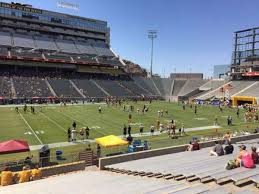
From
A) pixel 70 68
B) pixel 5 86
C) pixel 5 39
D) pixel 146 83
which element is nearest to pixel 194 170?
pixel 5 86

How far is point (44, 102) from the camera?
191 feet

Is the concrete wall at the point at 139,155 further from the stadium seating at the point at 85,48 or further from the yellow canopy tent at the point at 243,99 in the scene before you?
the stadium seating at the point at 85,48

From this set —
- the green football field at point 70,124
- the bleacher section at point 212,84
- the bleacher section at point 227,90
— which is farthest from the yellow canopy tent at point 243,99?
the green football field at point 70,124

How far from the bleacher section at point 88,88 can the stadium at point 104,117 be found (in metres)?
0.23

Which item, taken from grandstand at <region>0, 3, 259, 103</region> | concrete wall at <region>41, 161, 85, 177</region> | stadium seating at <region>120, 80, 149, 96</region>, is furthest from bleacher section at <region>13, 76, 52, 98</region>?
concrete wall at <region>41, 161, 85, 177</region>

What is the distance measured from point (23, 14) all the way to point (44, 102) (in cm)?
4032

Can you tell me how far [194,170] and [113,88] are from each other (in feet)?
210

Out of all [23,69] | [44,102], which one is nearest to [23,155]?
[44,102]

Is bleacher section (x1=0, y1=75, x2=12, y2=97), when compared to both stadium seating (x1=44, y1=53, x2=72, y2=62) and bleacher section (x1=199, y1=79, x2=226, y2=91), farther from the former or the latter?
bleacher section (x1=199, y1=79, x2=226, y2=91)

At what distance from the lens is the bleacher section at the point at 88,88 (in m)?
68.2

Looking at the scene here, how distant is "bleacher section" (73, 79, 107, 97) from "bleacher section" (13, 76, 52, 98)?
7444mm

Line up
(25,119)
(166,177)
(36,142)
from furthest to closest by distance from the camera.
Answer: (25,119) → (36,142) → (166,177)

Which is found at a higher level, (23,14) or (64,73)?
(23,14)

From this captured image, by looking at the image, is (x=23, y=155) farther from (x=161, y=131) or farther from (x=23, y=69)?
(x=23, y=69)
